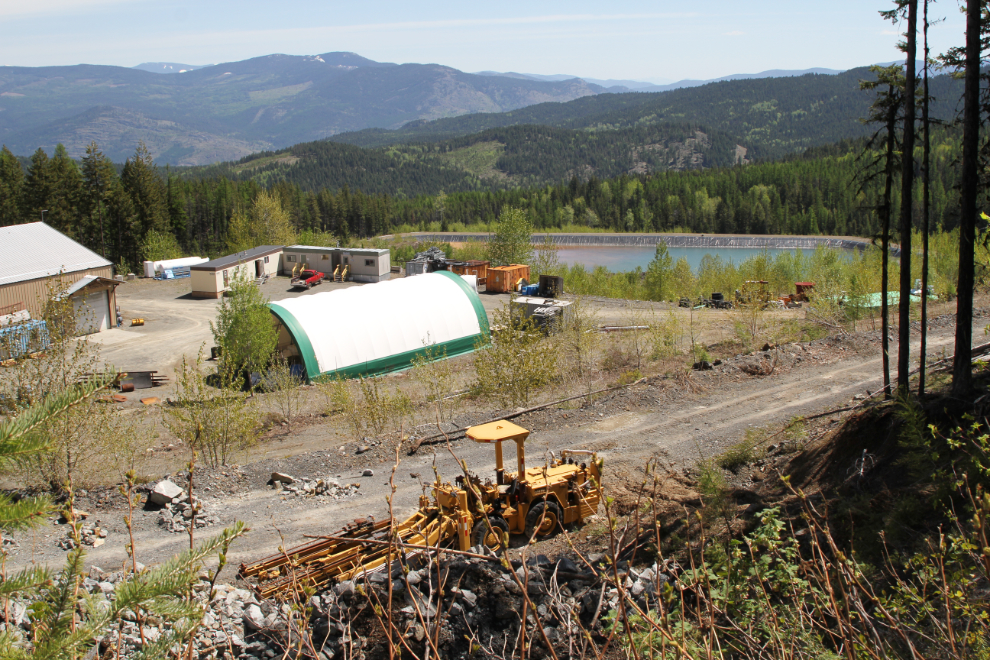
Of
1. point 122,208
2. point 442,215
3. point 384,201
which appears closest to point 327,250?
point 122,208

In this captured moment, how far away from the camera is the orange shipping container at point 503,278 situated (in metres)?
50.4

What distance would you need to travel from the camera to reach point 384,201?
395 ft

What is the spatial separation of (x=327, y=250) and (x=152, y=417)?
31.4 metres

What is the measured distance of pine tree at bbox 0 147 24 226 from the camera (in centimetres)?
5944

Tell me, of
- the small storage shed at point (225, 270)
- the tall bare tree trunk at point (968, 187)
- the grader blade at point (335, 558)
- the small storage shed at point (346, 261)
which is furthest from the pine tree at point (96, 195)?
the tall bare tree trunk at point (968, 187)

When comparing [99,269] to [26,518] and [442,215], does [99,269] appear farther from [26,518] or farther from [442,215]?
[442,215]

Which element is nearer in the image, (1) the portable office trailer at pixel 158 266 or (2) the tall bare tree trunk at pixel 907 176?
(2) the tall bare tree trunk at pixel 907 176

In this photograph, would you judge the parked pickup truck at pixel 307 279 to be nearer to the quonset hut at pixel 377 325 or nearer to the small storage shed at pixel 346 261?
the small storage shed at pixel 346 261

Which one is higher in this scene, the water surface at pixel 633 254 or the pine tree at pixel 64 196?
the pine tree at pixel 64 196

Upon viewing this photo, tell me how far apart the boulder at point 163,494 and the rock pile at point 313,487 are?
6.99 feet

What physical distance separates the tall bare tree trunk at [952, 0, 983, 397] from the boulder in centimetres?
1606

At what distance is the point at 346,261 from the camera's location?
54.0 metres

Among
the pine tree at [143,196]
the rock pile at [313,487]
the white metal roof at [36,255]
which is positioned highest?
the pine tree at [143,196]

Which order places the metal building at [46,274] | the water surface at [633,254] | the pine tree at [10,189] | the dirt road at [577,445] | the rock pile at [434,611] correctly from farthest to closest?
the water surface at [633,254] < the pine tree at [10,189] < the metal building at [46,274] < the dirt road at [577,445] < the rock pile at [434,611]
